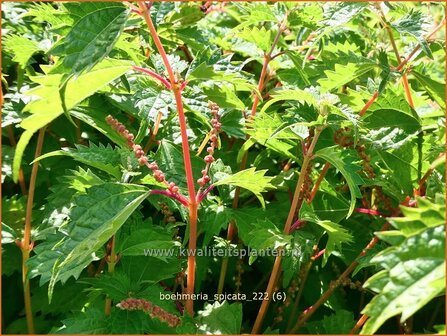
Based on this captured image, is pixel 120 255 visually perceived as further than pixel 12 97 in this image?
No

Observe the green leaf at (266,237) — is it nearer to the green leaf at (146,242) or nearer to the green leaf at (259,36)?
the green leaf at (146,242)

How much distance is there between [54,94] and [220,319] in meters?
0.64

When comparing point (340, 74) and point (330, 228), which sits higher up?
point (340, 74)

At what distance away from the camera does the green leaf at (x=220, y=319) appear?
4.77 feet

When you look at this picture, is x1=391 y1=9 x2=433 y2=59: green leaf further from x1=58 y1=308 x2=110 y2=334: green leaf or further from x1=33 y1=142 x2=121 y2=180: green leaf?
x1=58 y1=308 x2=110 y2=334: green leaf

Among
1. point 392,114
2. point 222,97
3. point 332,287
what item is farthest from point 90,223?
point 392,114

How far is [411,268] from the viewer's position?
974 millimetres

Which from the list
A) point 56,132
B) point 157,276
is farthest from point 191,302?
point 56,132

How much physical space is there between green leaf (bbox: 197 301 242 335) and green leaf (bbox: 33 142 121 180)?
0.39 metres

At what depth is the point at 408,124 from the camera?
1.56 meters

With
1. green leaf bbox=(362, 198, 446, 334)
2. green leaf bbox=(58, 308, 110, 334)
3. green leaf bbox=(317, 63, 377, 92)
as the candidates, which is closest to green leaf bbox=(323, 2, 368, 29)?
green leaf bbox=(317, 63, 377, 92)

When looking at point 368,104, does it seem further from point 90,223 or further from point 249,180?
point 90,223

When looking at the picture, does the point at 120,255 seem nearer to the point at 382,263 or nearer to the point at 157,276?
the point at 157,276

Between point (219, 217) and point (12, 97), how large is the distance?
0.73 metres
